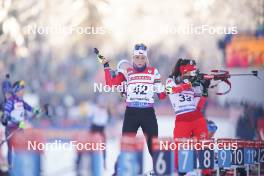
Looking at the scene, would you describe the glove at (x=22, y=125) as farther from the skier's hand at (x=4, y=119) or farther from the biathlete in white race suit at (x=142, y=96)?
the biathlete in white race suit at (x=142, y=96)

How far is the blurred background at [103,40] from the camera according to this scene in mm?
3500

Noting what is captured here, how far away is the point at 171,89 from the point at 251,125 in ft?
1.94

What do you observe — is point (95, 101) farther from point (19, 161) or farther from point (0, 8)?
point (0, 8)

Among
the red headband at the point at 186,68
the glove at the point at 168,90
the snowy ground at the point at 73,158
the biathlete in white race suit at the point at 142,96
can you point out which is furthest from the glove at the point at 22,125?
the red headband at the point at 186,68

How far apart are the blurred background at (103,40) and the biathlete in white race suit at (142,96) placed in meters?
0.04

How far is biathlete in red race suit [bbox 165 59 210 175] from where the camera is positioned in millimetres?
3549

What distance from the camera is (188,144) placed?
140 inches

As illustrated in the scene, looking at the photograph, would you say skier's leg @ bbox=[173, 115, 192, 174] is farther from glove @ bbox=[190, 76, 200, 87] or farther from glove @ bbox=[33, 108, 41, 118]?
glove @ bbox=[33, 108, 41, 118]

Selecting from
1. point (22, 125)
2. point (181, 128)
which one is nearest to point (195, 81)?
point (181, 128)

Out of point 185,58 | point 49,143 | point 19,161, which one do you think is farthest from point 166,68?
point 19,161

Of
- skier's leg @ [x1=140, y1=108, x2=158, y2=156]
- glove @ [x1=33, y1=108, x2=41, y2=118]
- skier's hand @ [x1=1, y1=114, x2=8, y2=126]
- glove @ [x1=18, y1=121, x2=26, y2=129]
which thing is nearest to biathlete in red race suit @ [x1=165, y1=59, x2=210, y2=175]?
skier's leg @ [x1=140, y1=108, x2=158, y2=156]

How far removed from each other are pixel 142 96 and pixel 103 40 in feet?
1.47

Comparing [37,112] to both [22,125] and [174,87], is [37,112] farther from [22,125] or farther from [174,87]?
[174,87]

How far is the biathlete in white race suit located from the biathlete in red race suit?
0.33 ft
